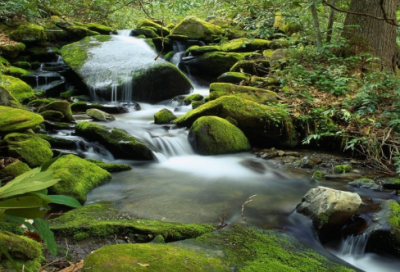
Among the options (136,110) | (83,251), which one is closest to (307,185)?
(83,251)

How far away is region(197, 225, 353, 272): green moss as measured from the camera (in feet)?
A: 7.01

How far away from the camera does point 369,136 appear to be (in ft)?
19.3

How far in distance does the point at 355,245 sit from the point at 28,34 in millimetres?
15083

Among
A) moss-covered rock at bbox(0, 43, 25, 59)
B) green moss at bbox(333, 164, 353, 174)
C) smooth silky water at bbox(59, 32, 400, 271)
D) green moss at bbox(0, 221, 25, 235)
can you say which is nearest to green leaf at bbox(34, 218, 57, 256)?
green moss at bbox(0, 221, 25, 235)

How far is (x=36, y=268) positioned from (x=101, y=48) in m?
12.9

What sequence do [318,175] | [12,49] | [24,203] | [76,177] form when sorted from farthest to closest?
[12,49] → [318,175] → [76,177] → [24,203]

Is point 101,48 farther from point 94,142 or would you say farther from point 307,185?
point 307,185

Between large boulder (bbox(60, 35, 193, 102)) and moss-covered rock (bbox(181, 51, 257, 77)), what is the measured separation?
1.86 m

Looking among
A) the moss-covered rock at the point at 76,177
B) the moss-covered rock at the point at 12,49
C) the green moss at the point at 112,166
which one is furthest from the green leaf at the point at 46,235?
the moss-covered rock at the point at 12,49

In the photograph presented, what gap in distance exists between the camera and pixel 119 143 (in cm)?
638

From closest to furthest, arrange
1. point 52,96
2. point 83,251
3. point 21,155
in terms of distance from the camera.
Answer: point 83,251 < point 21,155 < point 52,96

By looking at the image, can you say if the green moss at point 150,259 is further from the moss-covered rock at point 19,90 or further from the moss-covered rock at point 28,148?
the moss-covered rock at point 19,90

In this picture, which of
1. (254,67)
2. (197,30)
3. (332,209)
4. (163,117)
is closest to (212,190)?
(332,209)

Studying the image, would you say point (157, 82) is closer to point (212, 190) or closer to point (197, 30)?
point (197, 30)
